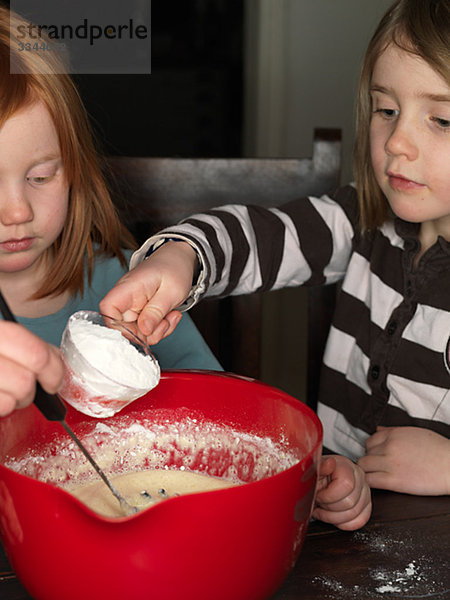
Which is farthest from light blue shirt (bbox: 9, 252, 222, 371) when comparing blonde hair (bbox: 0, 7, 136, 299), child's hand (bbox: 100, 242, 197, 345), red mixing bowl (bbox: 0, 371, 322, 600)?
red mixing bowl (bbox: 0, 371, 322, 600)

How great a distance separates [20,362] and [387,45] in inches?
29.9

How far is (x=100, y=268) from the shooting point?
129cm

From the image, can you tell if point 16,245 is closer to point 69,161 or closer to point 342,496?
point 69,161

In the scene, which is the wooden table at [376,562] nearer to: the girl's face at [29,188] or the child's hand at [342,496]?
the child's hand at [342,496]

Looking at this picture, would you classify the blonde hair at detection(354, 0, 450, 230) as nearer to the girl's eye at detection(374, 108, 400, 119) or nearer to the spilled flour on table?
the girl's eye at detection(374, 108, 400, 119)

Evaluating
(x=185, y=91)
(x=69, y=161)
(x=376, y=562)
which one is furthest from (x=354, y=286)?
(x=185, y=91)

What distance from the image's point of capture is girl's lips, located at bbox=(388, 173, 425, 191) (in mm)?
1024

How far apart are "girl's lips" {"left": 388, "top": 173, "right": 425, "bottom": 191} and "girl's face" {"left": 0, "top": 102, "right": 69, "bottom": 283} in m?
0.50

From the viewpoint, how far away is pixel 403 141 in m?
0.98

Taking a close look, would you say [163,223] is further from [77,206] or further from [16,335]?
[16,335]

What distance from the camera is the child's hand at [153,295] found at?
80 cm

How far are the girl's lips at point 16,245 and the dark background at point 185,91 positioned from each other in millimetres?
2365

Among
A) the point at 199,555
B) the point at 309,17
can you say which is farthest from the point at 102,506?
the point at 309,17
